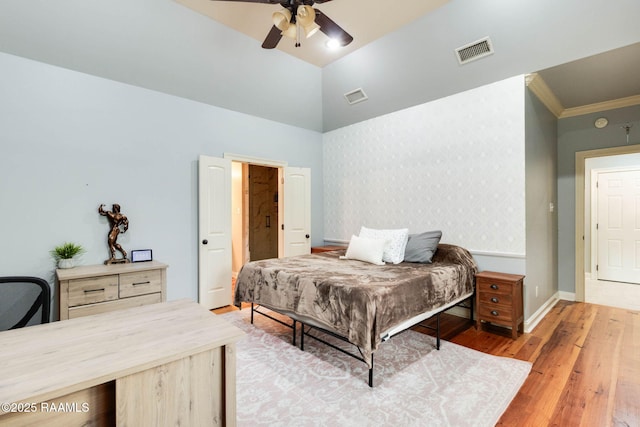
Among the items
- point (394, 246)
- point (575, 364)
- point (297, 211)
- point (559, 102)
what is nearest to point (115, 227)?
point (297, 211)

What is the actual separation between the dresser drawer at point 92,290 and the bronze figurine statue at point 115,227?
52 centimetres

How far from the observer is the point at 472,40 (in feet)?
10.3

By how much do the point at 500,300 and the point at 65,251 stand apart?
4554 mm

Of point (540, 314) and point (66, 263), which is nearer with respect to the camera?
point (66, 263)

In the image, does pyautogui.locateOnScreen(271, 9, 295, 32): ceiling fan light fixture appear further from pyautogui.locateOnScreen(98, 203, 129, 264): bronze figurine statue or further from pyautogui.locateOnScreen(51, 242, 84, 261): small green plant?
pyautogui.locateOnScreen(51, 242, 84, 261): small green plant

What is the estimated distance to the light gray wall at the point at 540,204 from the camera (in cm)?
339

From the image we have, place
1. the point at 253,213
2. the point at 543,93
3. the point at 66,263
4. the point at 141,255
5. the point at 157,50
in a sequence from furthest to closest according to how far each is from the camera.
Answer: the point at 253,213, the point at 543,93, the point at 141,255, the point at 157,50, the point at 66,263

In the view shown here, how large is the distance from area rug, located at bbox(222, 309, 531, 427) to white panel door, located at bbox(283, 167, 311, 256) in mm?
2170

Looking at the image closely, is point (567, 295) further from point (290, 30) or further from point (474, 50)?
point (290, 30)

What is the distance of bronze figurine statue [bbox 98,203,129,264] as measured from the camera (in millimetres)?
3303

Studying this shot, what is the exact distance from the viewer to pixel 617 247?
550 cm

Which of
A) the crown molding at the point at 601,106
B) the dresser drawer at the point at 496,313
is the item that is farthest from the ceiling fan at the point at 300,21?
the crown molding at the point at 601,106

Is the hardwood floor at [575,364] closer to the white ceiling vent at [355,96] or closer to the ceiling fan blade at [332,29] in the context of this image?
the ceiling fan blade at [332,29]

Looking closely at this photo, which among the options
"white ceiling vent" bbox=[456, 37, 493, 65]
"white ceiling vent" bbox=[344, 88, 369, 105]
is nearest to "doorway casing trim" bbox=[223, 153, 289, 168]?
"white ceiling vent" bbox=[344, 88, 369, 105]
